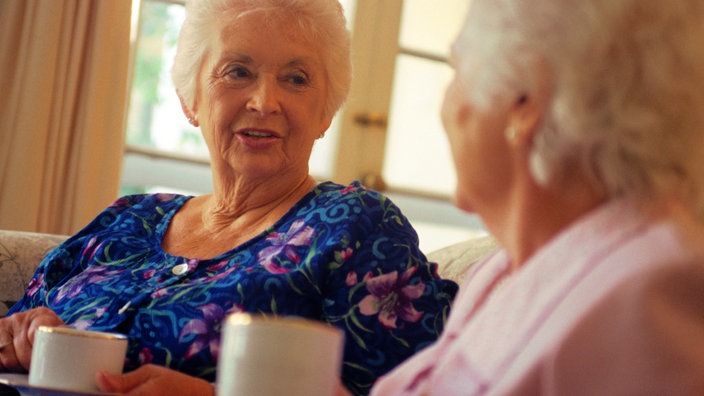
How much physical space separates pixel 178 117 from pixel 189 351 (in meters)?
2.36

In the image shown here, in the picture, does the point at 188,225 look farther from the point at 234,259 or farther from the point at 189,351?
the point at 189,351

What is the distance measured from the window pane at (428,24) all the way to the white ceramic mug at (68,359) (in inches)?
116

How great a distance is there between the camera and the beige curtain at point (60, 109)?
334 centimetres

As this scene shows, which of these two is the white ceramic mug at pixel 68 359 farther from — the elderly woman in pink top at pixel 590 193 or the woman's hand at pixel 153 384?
the elderly woman in pink top at pixel 590 193

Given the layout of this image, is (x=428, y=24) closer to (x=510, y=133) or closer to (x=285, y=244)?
(x=285, y=244)

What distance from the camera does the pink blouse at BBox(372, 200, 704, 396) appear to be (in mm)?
757

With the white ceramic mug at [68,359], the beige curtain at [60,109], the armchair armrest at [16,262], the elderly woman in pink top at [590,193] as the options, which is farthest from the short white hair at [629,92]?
the beige curtain at [60,109]

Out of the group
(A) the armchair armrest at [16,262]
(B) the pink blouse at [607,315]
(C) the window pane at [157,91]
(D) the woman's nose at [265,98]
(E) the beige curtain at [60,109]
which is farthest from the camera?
(C) the window pane at [157,91]

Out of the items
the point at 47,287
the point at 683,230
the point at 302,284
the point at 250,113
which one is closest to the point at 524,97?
the point at 683,230

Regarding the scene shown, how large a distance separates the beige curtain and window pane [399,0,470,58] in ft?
3.67

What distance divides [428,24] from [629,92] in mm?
3344

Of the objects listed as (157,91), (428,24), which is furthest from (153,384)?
(428,24)

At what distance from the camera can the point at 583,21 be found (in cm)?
82

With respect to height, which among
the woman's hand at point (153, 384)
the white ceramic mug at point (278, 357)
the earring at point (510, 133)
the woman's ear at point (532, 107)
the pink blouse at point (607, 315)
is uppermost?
the woman's ear at point (532, 107)
